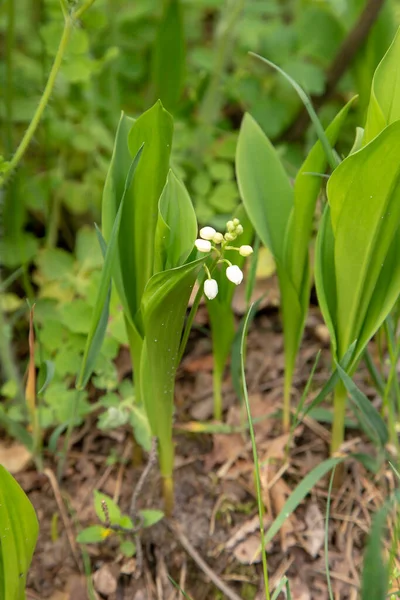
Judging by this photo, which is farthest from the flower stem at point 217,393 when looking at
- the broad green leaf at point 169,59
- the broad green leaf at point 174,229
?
the broad green leaf at point 169,59

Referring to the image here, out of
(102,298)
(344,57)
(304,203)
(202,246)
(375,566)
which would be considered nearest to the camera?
(375,566)

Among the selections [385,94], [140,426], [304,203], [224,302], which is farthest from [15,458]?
[385,94]

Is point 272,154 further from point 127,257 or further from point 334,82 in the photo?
point 334,82

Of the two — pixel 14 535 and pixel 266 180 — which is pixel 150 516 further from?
pixel 266 180

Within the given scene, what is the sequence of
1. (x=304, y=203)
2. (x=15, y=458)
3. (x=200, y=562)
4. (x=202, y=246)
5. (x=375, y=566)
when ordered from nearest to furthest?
1. (x=375, y=566)
2. (x=202, y=246)
3. (x=304, y=203)
4. (x=200, y=562)
5. (x=15, y=458)

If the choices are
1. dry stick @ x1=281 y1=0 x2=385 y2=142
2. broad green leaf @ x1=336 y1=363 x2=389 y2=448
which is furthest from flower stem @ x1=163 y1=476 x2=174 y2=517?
dry stick @ x1=281 y1=0 x2=385 y2=142

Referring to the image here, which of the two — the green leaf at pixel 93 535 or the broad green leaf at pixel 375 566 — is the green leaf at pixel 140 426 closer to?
the green leaf at pixel 93 535
